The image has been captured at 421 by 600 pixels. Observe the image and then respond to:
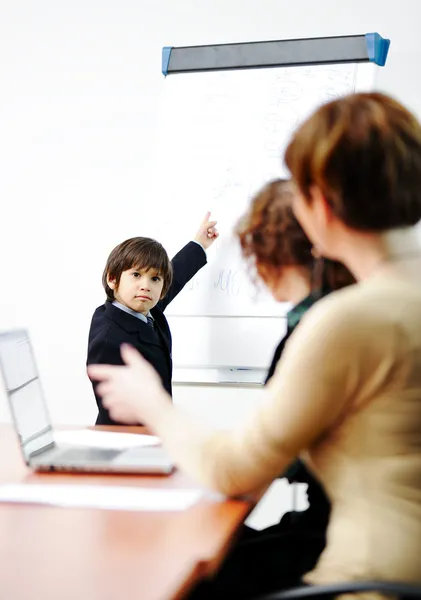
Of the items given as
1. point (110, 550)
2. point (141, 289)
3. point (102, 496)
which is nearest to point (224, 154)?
point (141, 289)

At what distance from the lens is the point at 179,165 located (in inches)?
109

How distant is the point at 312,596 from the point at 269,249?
788 millimetres

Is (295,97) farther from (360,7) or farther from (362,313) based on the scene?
(362,313)

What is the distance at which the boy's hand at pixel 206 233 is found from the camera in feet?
8.89

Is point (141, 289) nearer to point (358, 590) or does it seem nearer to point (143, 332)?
point (143, 332)

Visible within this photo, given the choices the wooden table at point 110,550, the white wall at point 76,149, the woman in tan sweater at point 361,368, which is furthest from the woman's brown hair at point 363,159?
the white wall at point 76,149

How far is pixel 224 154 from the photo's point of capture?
2.73 m

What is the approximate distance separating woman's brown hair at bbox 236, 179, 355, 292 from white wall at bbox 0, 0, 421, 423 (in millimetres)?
1301

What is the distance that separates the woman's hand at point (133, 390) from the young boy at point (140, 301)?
1176mm

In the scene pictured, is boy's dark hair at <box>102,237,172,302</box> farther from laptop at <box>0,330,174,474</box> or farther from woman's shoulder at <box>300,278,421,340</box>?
woman's shoulder at <box>300,278,421,340</box>

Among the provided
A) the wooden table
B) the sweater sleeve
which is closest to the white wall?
the wooden table

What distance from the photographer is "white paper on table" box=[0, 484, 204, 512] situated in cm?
125

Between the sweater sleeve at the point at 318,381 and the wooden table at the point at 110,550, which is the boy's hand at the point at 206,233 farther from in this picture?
the sweater sleeve at the point at 318,381

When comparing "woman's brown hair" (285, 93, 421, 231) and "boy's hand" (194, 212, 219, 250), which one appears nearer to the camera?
"woman's brown hair" (285, 93, 421, 231)
